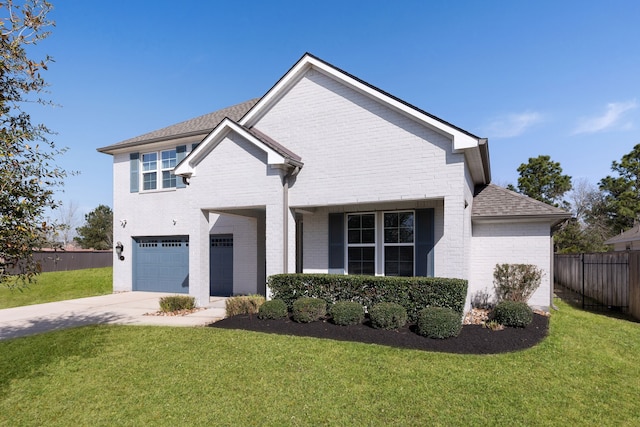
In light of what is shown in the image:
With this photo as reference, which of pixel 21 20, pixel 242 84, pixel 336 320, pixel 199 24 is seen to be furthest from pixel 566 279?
pixel 21 20

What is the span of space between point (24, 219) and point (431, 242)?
930cm

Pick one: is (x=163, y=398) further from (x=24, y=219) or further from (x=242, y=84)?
(x=242, y=84)

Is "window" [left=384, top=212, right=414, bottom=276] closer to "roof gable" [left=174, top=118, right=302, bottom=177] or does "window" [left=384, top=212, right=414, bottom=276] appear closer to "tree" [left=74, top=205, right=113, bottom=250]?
"roof gable" [left=174, top=118, right=302, bottom=177]

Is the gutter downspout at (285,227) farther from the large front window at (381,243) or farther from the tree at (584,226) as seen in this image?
the tree at (584,226)

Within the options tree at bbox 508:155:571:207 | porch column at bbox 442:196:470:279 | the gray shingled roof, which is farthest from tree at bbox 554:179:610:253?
the gray shingled roof

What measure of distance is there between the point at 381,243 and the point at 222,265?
7.17 metres

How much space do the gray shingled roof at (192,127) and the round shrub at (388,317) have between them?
33.1 feet

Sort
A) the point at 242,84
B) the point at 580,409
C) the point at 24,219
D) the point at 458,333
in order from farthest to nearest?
1. the point at 242,84
2. the point at 458,333
3. the point at 24,219
4. the point at 580,409

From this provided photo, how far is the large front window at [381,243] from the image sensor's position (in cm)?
1052

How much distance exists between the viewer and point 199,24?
12.7 meters

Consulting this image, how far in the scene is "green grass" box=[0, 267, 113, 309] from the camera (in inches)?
559

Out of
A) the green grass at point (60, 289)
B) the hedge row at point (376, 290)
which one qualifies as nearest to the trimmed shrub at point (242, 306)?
the hedge row at point (376, 290)

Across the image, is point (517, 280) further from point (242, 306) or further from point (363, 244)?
point (242, 306)

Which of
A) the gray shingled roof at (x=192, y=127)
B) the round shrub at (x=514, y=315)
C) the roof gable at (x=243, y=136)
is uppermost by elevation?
the gray shingled roof at (x=192, y=127)
